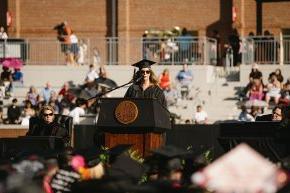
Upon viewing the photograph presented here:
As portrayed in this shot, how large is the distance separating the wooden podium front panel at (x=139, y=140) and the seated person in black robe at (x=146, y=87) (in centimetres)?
59

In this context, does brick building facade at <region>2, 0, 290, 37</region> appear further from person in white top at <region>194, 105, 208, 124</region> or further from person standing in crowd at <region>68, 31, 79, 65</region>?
person in white top at <region>194, 105, 208, 124</region>

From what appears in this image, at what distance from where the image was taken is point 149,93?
1775 cm

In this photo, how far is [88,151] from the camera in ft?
47.4

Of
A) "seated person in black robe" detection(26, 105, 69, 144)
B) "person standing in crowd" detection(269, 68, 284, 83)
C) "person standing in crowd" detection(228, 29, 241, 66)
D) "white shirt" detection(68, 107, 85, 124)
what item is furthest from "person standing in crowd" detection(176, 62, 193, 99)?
"seated person in black robe" detection(26, 105, 69, 144)

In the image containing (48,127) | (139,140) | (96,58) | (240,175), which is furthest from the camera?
(96,58)

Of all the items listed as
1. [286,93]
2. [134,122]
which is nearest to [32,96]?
[286,93]

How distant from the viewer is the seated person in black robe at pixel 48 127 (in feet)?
61.2

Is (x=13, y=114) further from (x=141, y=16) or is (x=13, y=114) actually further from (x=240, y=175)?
(x=240, y=175)

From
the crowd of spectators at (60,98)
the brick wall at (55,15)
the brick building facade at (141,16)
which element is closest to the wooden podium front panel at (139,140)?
the crowd of spectators at (60,98)

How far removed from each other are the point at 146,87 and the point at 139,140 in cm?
90

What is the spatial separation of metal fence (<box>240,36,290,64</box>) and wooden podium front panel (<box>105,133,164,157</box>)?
53.1ft

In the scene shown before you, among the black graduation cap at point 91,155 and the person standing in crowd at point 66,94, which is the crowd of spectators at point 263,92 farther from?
the black graduation cap at point 91,155

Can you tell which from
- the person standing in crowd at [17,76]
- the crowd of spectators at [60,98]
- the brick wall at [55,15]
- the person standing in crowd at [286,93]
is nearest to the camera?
the person standing in crowd at [286,93]

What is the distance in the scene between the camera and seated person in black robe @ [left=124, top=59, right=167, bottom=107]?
1762 centimetres
